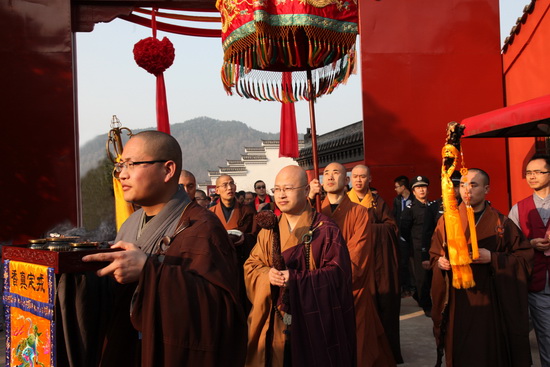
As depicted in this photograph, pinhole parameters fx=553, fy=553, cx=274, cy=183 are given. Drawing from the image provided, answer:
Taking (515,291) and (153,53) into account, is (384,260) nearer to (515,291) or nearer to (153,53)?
(515,291)

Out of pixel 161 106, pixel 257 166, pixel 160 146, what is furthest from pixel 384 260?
pixel 257 166

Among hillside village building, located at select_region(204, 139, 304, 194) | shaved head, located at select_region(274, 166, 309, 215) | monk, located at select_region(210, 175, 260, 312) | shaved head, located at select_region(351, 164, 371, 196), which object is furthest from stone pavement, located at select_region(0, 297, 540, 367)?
hillside village building, located at select_region(204, 139, 304, 194)

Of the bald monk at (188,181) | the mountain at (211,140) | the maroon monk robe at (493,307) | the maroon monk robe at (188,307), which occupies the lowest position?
the maroon monk robe at (493,307)

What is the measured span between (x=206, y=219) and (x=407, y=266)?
19.1 ft

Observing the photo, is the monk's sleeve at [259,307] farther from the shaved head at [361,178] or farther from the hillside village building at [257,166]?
the hillside village building at [257,166]

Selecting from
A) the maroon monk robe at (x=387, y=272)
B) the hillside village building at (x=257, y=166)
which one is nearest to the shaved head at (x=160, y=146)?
the maroon monk robe at (x=387, y=272)

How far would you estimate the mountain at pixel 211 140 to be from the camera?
9119 centimetres

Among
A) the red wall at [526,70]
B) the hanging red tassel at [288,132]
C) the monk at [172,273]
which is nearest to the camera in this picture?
the monk at [172,273]

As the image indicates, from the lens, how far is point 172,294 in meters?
1.65

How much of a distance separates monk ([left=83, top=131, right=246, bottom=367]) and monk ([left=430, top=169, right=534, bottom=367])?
2.21m

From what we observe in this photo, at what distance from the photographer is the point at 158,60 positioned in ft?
23.3

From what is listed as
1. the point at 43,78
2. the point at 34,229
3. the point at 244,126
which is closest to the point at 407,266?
the point at 34,229

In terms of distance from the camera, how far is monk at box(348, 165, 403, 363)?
4.63m

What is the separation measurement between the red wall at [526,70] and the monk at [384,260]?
2488 millimetres
